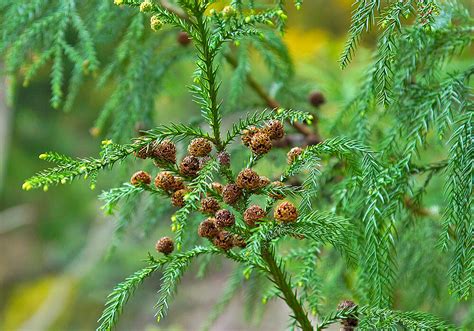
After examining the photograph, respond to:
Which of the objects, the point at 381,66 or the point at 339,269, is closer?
the point at 381,66

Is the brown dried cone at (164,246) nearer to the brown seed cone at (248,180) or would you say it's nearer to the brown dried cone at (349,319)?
the brown seed cone at (248,180)

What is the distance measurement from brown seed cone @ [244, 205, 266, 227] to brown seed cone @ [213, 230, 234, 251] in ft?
0.11

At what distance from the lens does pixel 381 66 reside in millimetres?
Result: 953

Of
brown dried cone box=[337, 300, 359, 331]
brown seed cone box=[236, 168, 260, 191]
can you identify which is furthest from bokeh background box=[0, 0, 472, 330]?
brown seed cone box=[236, 168, 260, 191]

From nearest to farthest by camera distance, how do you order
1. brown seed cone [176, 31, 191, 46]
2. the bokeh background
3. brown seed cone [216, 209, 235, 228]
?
brown seed cone [216, 209, 235, 228]
brown seed cone [176, 31, 191, 46]
the bokeh background

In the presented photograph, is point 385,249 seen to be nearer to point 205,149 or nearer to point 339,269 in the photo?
point 205,149

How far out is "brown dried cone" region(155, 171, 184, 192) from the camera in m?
0.85

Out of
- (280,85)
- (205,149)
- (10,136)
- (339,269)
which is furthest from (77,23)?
(10,136)

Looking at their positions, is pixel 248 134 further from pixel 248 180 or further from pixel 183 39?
pixel 183 39

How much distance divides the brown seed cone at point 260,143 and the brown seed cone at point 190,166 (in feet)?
0.28

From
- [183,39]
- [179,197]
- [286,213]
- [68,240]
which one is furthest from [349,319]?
[68,240]

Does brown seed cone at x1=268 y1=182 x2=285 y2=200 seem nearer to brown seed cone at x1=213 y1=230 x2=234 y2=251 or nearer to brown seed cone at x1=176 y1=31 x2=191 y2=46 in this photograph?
brown seed cone at x1=213 y1=230 x2=234 y2=251

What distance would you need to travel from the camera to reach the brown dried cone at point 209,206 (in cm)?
83

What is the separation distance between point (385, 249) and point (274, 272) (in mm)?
257
